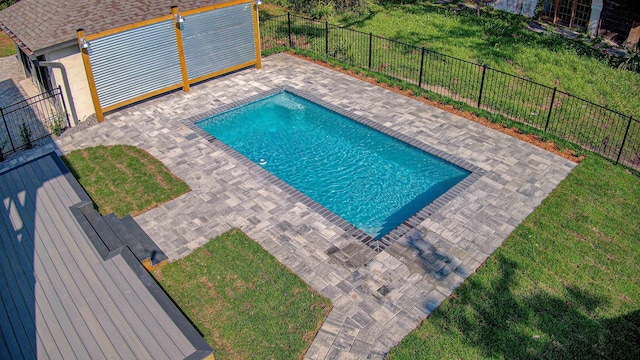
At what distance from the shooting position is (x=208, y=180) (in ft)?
44.2

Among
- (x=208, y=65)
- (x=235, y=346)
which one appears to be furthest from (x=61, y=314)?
(x=208, y=65)

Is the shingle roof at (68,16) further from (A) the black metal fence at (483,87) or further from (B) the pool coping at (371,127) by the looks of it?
(A) the black metal fence at (483,87)

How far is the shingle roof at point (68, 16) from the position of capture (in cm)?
1485

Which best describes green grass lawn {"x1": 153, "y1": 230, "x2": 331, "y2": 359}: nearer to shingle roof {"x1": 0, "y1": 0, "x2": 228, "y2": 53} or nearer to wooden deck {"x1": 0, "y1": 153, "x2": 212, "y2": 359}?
wooden deck {"x1": 0, "y1": 153, "x2": 212, "y2": 359}

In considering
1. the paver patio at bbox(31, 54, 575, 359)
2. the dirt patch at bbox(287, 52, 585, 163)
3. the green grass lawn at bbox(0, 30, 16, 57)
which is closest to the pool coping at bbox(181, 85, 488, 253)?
the paver patio at bbox(31, 54, 575, 359)

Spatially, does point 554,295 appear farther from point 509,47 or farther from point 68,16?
point 68,16

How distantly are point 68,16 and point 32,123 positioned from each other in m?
3.67

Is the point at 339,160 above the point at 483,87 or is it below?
below

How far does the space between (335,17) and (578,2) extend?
475 inches

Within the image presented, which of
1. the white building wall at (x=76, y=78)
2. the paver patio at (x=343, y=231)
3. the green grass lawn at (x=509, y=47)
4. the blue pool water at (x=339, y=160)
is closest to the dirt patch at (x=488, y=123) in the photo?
the paver patio at (x=343, y=231)

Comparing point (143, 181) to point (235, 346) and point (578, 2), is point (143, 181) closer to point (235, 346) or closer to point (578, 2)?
point (235, 346)

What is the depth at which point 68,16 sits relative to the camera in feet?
50.8

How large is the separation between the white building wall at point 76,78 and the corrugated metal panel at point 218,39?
354 cm

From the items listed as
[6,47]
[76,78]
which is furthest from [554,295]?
[6,47]
